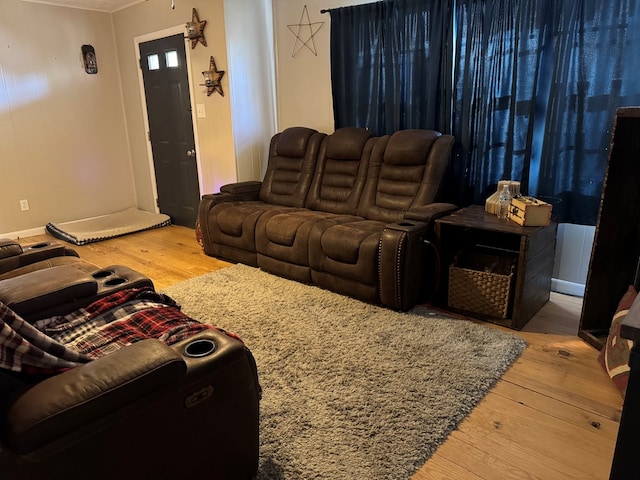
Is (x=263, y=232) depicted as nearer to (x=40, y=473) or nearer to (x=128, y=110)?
(x=40, y=473)

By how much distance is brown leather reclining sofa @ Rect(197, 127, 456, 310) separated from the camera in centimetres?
278

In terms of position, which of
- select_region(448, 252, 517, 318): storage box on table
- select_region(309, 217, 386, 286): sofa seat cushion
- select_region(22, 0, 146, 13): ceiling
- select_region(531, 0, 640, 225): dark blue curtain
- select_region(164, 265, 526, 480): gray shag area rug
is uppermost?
select_region(22, 0, 146, 13): ceiling

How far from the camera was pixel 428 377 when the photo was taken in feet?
6.98

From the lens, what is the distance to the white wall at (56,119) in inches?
180

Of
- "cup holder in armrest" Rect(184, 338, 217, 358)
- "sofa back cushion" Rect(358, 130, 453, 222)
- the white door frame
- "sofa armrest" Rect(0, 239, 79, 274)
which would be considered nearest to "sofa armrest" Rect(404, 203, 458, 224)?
"sofa back cushion" Rect(358, 130, 453, 222)

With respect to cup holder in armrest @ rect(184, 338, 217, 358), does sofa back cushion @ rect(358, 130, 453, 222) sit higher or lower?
higher

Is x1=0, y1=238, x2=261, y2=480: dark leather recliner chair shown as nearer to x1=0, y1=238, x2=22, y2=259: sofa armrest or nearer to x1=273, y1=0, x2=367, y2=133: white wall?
x1=0, y1=238, x2=22, y2=259: sofa armrest

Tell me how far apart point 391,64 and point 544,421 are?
266 cm

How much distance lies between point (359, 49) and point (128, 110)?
126 inches

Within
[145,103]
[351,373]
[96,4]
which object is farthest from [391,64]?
[96,4]

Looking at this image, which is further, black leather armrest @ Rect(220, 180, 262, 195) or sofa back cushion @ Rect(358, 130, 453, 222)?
black leather armrest @ Rect(220, 180, 262, 195)

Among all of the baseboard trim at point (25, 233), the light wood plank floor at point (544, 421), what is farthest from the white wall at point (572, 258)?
the baseboard trim at point (25, 233)

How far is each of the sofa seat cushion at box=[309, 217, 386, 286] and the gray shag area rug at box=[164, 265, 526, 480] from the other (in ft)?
0.67

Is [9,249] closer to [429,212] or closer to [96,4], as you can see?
[429,212]
